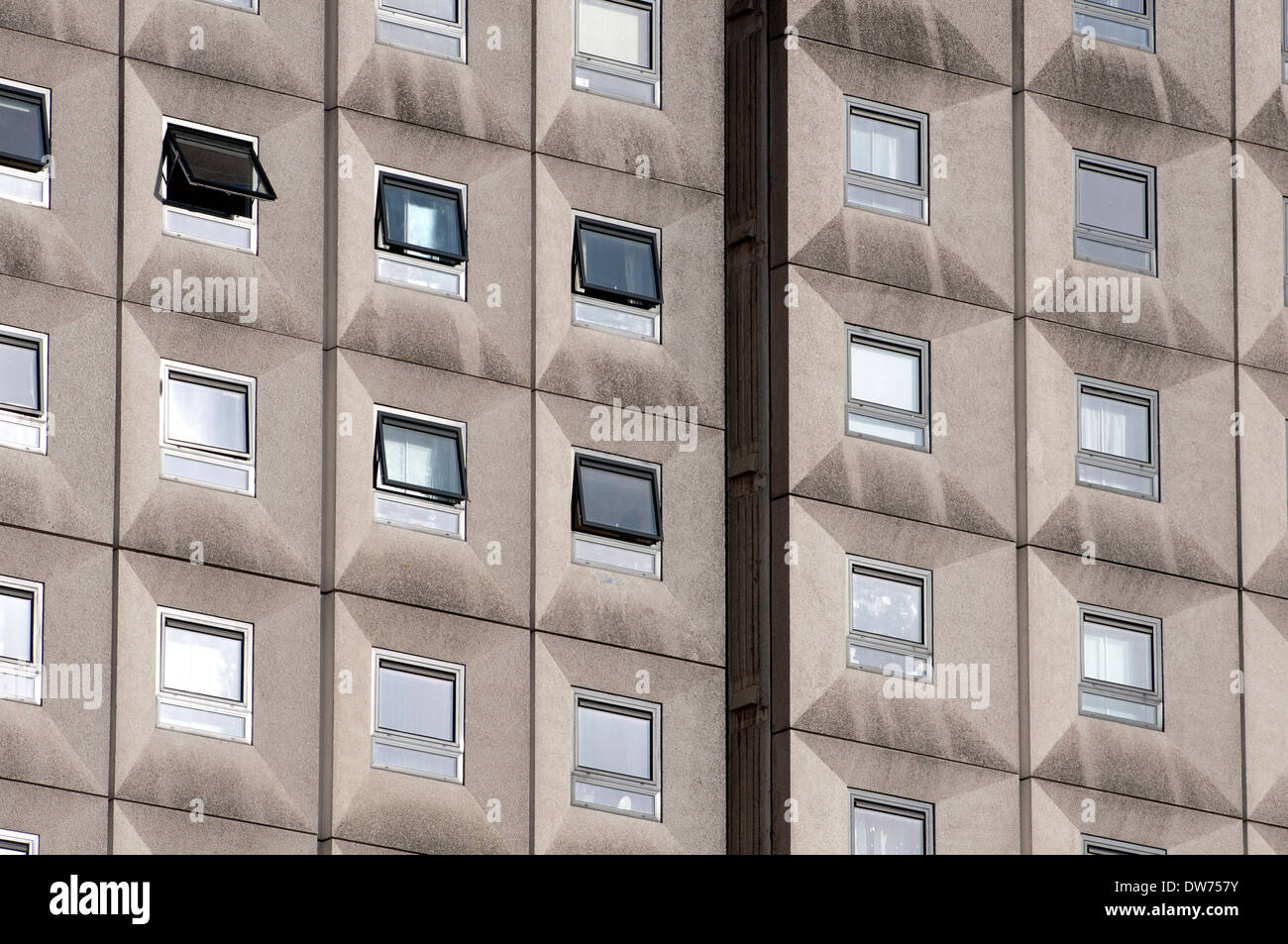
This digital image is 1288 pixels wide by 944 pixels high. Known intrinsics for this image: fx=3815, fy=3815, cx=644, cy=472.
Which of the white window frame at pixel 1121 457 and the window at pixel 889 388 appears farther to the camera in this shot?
the white window frame at pixel 1121 457

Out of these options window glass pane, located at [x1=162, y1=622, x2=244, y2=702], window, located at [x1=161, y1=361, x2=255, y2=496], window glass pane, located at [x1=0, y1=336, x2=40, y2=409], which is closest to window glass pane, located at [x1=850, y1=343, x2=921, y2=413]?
window, located at [x1=161, y1=361, x2=255, y2=496]

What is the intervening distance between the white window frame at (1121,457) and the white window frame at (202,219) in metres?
10.7

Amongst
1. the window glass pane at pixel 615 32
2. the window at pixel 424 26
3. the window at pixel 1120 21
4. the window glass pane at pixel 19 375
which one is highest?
the window at pixel 1120 21

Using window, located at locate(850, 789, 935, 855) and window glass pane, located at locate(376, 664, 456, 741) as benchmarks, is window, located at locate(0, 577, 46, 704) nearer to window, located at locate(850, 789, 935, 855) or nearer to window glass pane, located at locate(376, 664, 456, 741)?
window glass pane, located at locate(376, 664, 456, 741)

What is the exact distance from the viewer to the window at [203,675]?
1620 inches

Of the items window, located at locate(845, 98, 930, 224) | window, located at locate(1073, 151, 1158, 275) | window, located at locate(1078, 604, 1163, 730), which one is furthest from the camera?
window, located at locate(1073, 151, 1158, 275)

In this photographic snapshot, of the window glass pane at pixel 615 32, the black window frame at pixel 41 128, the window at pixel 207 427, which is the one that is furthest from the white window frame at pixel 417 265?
the black window frame at pixel 41 128

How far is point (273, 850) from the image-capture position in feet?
134

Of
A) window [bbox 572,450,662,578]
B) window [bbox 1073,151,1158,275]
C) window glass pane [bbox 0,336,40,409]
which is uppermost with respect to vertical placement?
window [bbox 1073,151,1158,275]

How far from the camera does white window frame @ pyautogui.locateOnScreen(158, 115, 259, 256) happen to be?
139ft

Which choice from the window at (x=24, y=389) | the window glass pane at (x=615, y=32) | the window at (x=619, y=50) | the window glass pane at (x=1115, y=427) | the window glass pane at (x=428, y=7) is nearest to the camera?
the window at (x=24, y=389)

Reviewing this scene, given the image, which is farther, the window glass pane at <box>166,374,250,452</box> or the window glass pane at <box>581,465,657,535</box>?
the window glass pane at <box>581,465,657,535</box>

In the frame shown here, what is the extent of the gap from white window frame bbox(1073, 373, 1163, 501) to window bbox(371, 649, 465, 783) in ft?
28.8

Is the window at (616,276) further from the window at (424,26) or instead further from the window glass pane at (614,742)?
the window glass pane at (614,742)
